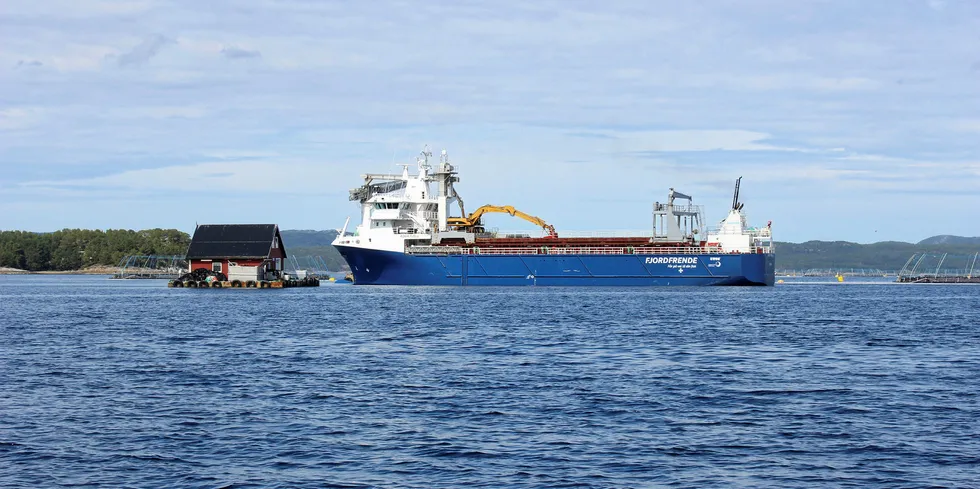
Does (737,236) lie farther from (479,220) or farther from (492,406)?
(492,406)

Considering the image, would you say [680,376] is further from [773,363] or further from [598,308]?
[598,308]

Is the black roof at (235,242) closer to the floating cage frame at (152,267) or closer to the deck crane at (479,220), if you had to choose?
the deck crane at (479,220)

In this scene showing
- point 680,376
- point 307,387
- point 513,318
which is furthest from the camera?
point 513,318

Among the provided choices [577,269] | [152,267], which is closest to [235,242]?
[577,269]

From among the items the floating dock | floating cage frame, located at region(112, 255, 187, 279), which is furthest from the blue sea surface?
floating cage frame, located at region(112, 255, 187, 279)

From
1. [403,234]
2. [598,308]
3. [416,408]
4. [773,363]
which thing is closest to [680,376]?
[773,363]

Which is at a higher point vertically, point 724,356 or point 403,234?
point 403,234

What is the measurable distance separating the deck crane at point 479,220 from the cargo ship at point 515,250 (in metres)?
0.64

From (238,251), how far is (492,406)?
7806 cm

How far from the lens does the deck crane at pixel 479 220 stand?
89312 millimetres

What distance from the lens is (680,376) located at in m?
24.5

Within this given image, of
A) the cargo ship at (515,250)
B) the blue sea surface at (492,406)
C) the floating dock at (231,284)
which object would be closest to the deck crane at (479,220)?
the cargo ship at (515,250)

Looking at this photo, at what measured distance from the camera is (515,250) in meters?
83.2

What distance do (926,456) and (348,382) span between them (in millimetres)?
13048
